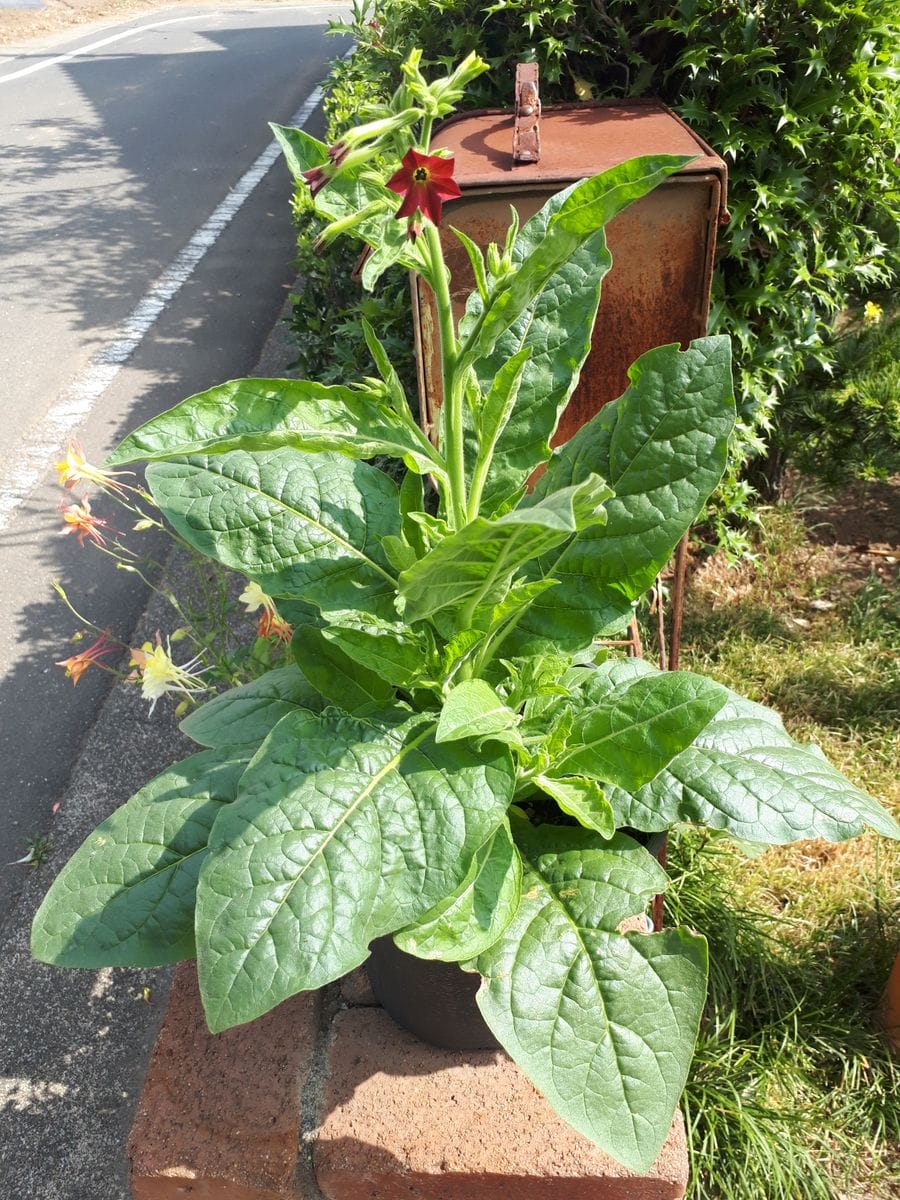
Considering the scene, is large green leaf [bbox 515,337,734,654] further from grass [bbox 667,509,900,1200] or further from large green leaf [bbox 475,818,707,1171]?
grass [bbox 667,509,900,1200]

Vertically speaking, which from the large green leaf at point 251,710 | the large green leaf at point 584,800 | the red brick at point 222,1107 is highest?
the large green leaf at point 251,710

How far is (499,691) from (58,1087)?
1485mm

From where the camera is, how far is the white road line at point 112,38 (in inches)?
563

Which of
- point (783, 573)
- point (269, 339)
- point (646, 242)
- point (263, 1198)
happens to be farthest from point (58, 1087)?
point (269, 339)

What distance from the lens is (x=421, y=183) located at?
43.8 inches

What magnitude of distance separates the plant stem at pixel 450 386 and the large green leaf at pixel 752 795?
57cm

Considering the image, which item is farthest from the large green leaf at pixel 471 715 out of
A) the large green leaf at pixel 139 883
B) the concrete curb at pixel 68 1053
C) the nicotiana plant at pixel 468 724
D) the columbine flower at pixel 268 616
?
the concrete curb at pixel 68 1053

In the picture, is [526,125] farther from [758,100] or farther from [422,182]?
[422,182]

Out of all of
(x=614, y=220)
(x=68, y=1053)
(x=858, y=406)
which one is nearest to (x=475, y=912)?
(x=68, y=1053)

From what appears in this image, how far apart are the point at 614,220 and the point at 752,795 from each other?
1.29 m

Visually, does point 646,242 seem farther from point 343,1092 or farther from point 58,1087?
point 58,1087

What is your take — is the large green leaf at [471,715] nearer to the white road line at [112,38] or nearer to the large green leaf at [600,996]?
the large green leaf at [600,996]

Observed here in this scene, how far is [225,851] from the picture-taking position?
1.29 m

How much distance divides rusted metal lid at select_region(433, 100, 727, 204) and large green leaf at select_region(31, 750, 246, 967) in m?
1.36
